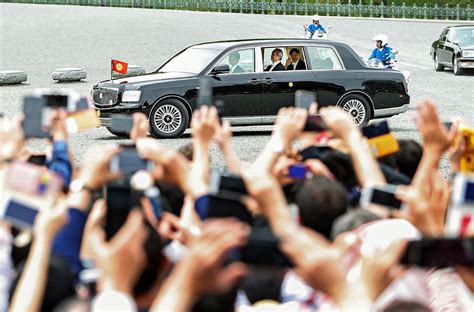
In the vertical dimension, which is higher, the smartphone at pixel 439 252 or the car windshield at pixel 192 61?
the smartphone at pixel 439 252

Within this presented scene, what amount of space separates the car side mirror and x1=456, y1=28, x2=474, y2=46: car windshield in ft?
53.0

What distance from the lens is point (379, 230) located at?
11.8ft

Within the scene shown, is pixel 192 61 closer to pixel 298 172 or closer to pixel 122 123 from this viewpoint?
pixel 122 123

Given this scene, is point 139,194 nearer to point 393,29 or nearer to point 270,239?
point 270,239

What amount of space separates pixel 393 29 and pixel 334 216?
174ft

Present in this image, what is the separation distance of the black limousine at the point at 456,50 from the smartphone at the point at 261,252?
28332mm

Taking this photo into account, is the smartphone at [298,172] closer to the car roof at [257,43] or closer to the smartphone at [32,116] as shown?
the smartphone at [32,116]

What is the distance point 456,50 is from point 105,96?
1649 centimetres

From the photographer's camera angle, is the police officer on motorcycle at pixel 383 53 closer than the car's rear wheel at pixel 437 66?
Yes

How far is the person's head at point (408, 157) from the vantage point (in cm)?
565

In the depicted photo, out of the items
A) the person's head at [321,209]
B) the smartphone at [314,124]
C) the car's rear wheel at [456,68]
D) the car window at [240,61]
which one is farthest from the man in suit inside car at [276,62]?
the car's rear wheel at [456,68]

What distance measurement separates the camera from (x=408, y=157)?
5.66 meters

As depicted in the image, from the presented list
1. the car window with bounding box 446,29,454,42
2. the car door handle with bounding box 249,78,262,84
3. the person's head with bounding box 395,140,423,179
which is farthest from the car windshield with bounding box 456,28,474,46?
the person's head with bounding box 395,140,423,179

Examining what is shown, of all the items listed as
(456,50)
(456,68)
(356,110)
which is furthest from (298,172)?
(456,50)
